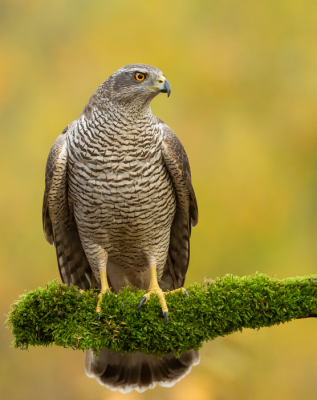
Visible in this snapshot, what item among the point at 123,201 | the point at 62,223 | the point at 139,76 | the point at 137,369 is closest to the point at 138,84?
the point at 139,76

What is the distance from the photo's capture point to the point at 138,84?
2.72m

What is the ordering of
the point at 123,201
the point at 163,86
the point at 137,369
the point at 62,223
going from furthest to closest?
the point at 62,223 < the point at 137,369 < the point at 123,201 < the point at 163,86

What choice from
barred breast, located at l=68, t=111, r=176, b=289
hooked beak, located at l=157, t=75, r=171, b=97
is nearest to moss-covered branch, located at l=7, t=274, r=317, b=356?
barred breast, located at l=68, t=111, r=176, b=289

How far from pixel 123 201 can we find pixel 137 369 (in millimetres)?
1235

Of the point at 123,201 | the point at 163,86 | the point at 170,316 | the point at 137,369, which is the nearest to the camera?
the point at 170,316

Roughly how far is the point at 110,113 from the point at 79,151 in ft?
1.02

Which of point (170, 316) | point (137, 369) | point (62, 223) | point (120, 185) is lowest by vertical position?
point (137, 369)

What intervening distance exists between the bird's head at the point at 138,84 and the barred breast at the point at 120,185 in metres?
0.14

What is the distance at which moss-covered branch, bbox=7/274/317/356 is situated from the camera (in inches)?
96.8

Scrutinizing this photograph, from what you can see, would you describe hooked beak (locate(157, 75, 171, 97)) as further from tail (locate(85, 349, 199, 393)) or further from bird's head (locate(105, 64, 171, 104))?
tail (locate(85, 349, 199, 393))

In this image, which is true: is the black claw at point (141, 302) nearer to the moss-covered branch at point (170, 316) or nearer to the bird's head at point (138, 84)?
the moss-covered branch at point (170, 316)

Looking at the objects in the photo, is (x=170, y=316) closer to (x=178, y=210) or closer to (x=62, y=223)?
(x=178, y=210)

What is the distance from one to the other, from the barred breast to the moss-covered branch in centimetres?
58

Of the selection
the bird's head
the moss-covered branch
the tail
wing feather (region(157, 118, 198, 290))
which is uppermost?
the bird's head
